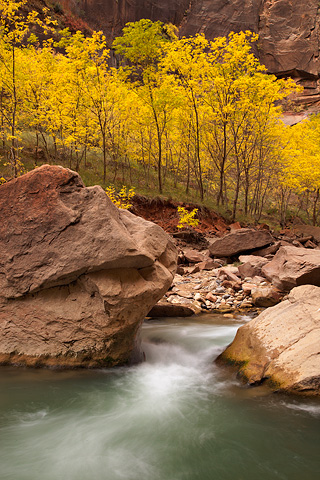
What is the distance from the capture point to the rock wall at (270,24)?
54.7m

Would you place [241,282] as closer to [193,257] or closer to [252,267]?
[252,267]

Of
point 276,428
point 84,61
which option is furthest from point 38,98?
point 276,428

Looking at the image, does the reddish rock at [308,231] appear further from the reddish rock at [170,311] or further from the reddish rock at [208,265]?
the reddish rock at [170,311]

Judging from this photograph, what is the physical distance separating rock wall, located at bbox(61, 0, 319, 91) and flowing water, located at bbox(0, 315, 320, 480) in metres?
62.1

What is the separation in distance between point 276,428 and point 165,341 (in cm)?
315

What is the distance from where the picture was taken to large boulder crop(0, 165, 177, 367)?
4.56 meters

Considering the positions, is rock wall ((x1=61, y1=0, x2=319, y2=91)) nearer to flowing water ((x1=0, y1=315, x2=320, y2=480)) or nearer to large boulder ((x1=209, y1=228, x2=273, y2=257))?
large boulder ((x1=209, y1=228, x2=273, y2=257))

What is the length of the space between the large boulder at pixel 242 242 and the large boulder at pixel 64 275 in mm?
8487

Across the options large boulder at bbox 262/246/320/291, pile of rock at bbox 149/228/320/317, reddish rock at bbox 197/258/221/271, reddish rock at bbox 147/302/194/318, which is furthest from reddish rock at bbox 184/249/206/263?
reddish rock at bbox 147/302/194/318

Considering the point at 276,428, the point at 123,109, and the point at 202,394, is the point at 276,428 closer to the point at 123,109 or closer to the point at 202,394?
the point at 202,394

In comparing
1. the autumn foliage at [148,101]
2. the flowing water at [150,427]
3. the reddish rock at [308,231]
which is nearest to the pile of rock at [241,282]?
the flowing water at [150,427]

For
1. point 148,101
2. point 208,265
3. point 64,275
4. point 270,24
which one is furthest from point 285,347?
point 270,24

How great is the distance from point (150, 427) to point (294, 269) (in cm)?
618

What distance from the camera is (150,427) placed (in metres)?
3.69
